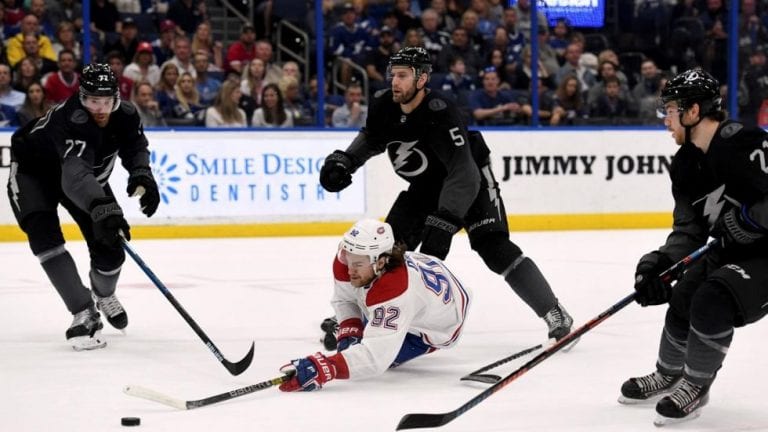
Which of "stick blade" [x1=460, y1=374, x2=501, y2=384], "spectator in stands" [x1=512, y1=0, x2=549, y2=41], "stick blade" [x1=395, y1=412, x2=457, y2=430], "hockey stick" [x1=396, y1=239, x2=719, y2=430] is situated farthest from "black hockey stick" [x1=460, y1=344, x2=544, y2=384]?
"spectator in stands" [x1=512, y1=0, x2=549, y2=41]

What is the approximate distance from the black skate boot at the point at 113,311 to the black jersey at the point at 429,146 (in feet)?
3.78

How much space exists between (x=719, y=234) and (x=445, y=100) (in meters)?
1.55

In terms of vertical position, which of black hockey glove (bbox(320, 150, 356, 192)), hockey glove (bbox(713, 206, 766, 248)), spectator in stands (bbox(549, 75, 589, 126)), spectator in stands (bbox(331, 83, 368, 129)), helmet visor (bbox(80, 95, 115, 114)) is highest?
helmet visor (bbox(80, 95, 115, 114))

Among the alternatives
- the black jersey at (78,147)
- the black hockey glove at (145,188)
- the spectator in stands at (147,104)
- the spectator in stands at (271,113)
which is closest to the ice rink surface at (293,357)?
the black hockey glove at (145,188)

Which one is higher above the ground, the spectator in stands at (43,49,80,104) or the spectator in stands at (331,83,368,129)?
the spectator in stands at (43,49,80,104)

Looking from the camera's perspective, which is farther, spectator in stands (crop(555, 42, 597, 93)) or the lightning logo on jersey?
spectator in stands (crop(555, 42, 597, 93))

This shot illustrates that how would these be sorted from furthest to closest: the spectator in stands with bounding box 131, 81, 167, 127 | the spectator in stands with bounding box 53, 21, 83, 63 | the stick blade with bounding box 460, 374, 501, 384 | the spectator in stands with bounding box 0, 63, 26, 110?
the spectator in stands with bounding box 131, 81, 167, 127
the spectator in stands with bounding box 53, 21, 83, 63
the spectator in stands with bounding box 0, 63, 26, 110
the stick blade with bounding box 460, 374, 501, 384

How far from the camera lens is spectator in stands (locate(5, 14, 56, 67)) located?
888 cm

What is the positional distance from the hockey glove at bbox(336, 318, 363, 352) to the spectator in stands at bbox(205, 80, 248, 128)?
5438mm

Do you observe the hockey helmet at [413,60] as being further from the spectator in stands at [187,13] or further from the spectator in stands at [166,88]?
the spectator in stands at [187,13]

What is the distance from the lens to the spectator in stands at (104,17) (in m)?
9.14

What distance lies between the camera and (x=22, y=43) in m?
8.93

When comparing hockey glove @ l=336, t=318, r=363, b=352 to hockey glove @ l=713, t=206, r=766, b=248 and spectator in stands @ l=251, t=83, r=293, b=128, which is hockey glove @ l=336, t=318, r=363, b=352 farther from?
spectator in stands @ l=251, t=83, r=293, b=128

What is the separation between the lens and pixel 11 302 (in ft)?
19.8
